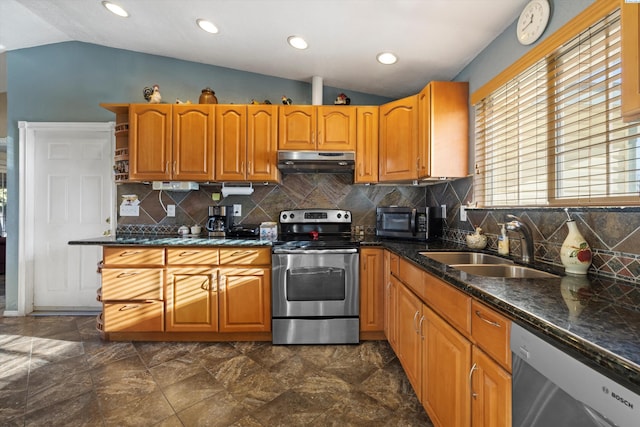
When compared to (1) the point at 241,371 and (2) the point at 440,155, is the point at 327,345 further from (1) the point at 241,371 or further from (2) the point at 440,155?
(2) the point at 440,155

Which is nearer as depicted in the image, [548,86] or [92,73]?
[548,86]

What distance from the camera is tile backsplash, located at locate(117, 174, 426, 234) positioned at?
9.93 ft

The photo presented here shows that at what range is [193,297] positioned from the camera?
2424 millimetres

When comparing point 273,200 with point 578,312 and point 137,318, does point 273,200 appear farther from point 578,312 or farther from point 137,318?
point 578,312

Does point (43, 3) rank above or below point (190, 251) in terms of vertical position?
above

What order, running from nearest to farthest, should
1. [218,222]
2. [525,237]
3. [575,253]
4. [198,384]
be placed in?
[575,253], [525,237], [198,384], [218,222]

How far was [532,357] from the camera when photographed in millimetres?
760

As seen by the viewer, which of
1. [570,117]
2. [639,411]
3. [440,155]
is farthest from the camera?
[440,155]

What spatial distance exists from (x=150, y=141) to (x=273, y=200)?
1.27 m

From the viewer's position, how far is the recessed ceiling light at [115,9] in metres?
2.26

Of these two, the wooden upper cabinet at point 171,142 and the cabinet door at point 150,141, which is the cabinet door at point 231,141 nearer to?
the wooden upper cabinet at point 171,142

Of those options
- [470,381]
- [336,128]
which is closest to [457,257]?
[470,381]

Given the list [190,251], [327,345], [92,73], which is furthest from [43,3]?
[327,345]

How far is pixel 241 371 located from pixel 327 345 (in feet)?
2.38
